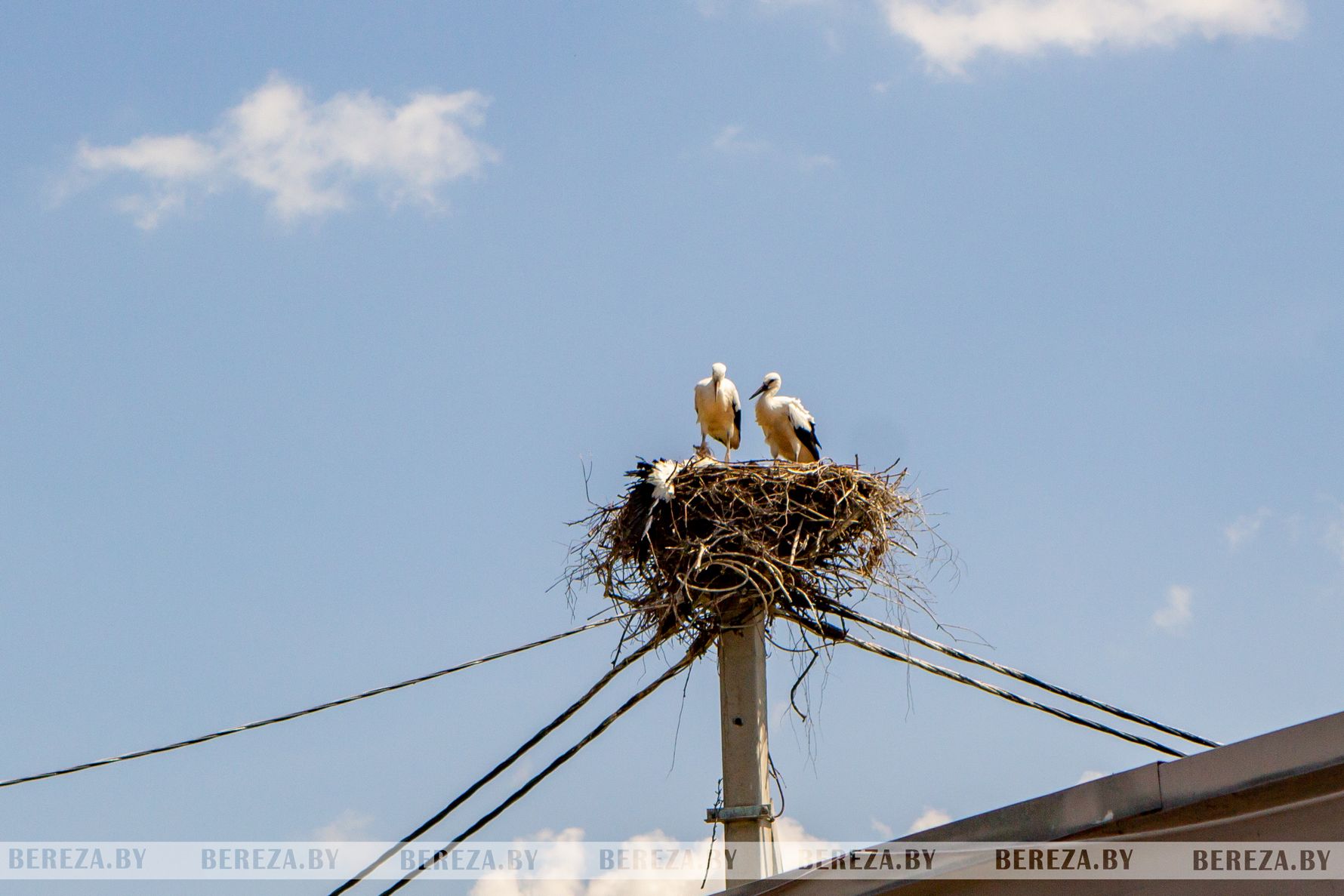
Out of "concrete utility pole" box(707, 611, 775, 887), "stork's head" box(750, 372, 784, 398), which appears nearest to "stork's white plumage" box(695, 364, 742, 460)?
"stork's head" box(750, 372, 784, 398)

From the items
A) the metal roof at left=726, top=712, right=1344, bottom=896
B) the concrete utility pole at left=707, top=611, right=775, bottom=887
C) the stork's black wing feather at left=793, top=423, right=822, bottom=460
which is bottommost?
the metal roof at left=726, top=712, right=1344, bottom=896

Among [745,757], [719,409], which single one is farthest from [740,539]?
[719,409]

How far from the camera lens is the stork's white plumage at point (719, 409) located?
40.8 ft

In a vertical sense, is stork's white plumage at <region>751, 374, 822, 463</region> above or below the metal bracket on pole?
above

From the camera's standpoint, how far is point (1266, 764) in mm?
4078

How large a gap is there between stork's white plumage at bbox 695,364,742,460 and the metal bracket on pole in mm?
6048

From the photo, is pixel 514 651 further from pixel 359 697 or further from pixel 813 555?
pixel 813 555

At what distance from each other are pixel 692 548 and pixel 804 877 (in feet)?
8.94

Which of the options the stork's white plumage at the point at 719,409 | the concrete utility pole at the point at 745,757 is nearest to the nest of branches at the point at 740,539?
the concrete utility pole at the point at 745,757

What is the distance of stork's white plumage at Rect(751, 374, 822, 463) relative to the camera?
1177 centimetres

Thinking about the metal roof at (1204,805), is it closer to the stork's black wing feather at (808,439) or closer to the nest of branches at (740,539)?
the nest of branches at (740,539)

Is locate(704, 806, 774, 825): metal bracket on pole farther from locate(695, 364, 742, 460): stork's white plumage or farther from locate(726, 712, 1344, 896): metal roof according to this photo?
locate(695, 364, 742, 460): stork's white plumage

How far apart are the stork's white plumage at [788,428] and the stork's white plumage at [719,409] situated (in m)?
0.47

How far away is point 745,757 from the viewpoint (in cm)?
659
